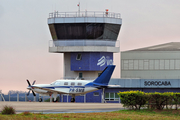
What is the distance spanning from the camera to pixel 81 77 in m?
64.3

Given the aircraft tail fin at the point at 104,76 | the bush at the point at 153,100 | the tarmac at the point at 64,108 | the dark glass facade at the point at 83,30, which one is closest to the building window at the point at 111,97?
the dark glass facade at the point at 83,30

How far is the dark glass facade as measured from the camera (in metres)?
62.1

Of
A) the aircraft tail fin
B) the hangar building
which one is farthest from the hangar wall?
the aircraft tail fin

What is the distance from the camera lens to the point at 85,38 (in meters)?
63.0

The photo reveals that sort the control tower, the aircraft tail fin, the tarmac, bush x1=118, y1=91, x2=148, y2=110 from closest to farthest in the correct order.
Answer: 1. the tarmac
2. bush x1=118, y1=91, x2=148, y2=110
3. the aircraft tail fin
4. the control tower

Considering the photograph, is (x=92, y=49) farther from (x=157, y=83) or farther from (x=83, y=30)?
(x=157, y=83)

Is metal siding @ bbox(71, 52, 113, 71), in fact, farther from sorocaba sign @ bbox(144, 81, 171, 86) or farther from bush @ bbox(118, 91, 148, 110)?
bush @ bbox(118, 91, 148, 110)

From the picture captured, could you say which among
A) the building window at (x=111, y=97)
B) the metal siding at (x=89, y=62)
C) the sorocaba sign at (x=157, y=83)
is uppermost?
the metal siding at (x=89, y=62)

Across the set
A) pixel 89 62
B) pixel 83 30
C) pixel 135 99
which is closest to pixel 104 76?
pixel 89 62

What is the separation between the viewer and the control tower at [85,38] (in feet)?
204

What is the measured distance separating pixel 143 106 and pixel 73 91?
2138 centimetres

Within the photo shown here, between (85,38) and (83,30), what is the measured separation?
58.6 inches

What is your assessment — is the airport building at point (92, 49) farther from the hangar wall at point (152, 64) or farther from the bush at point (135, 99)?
the bush at point (135, 99)

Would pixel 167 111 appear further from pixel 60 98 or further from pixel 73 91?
pixel 60 98
